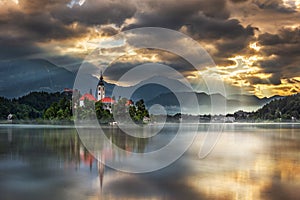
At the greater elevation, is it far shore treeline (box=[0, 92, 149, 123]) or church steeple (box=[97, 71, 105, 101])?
church steeple (box=[97, 71, 105, 101])

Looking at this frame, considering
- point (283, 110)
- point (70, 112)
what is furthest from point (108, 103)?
point (283, 110)

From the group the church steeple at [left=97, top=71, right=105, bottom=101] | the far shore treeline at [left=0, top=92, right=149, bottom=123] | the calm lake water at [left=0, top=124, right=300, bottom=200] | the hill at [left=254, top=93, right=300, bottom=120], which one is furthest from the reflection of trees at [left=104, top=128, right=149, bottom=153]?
the hill at [left=254, top=93, right=300, bottom=120]

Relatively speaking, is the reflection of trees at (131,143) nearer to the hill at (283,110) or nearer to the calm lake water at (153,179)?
the calm lake water at (153,179)

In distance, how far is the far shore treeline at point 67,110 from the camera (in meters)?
70.6

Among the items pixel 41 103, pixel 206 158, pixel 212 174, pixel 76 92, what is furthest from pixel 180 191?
pixel 41 103

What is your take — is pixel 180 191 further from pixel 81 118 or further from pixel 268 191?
pixel 81 118

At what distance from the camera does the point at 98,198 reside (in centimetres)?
898

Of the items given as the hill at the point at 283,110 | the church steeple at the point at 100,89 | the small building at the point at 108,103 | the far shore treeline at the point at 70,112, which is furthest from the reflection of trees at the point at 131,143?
the hill at the point at 283,110

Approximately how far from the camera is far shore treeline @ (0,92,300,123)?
70.6 m

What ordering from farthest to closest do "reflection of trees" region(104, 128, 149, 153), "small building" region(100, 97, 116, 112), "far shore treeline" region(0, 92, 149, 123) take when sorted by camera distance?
1. "small building" region(100, 97, 116, 112)
2. "far shore treeline" region(0, 92, 149, 123)
3. "reflection of trees" region(104, 128, 149, 153)

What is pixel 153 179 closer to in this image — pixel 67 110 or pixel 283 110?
pixel 67 110

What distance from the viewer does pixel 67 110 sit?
236 feet

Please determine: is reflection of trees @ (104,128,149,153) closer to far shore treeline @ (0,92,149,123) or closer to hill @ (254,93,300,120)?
far shore treeline @ (0,92,149,123)

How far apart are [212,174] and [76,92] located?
82149 millimetres
